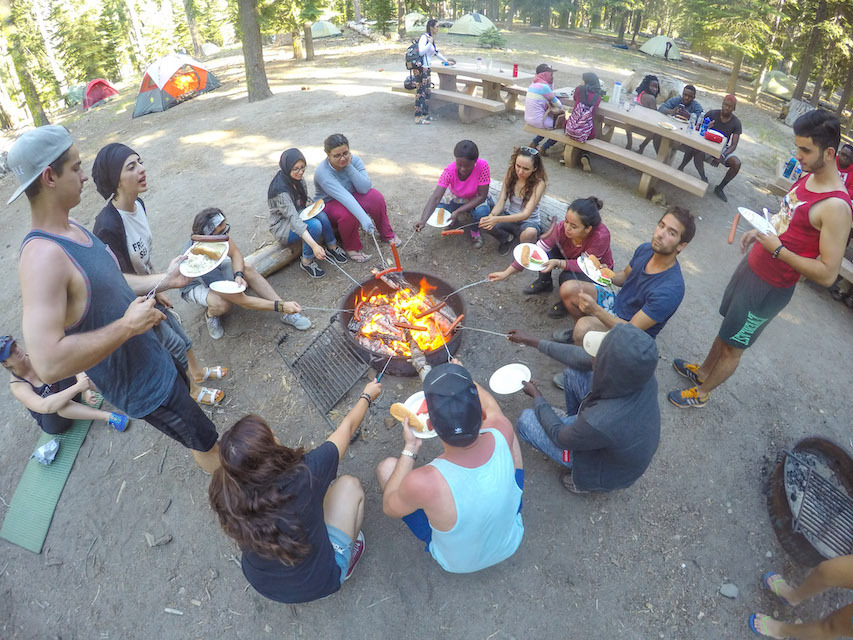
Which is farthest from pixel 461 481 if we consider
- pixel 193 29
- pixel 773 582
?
pixel 193 29

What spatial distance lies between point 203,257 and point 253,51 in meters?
10.5

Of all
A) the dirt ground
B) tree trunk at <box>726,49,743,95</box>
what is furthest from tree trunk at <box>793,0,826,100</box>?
the dirt ground

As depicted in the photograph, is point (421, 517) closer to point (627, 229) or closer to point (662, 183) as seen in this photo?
point (627, 229)

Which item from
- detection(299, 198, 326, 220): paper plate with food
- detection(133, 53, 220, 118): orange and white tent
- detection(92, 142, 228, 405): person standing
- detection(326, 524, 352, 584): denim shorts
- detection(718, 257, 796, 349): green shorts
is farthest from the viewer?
detection(133, 53, 220, 118): orange and white tent

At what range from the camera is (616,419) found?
7.75ft

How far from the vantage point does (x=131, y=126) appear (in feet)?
40.3

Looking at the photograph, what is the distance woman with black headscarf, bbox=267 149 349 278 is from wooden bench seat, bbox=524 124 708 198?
458cm

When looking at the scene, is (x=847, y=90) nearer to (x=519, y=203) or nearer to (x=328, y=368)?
(x=519, y=203)

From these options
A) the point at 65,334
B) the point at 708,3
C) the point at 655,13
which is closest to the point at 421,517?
the point at 65,334

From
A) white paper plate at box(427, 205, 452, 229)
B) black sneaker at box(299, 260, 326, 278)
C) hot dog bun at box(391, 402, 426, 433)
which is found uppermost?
white paper plate at box(427, 205, 452, 229)

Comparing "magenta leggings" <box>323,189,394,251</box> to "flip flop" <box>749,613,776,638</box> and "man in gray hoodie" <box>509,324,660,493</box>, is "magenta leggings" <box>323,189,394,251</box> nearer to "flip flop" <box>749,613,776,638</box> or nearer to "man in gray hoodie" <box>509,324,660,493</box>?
"man in gray hoodie" <box>509,324,660,493</box>

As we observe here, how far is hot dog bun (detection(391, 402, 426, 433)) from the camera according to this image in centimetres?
266

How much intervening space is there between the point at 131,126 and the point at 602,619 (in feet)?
50.7

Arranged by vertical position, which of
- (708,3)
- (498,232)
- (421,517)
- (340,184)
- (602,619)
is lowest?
(602,619)
